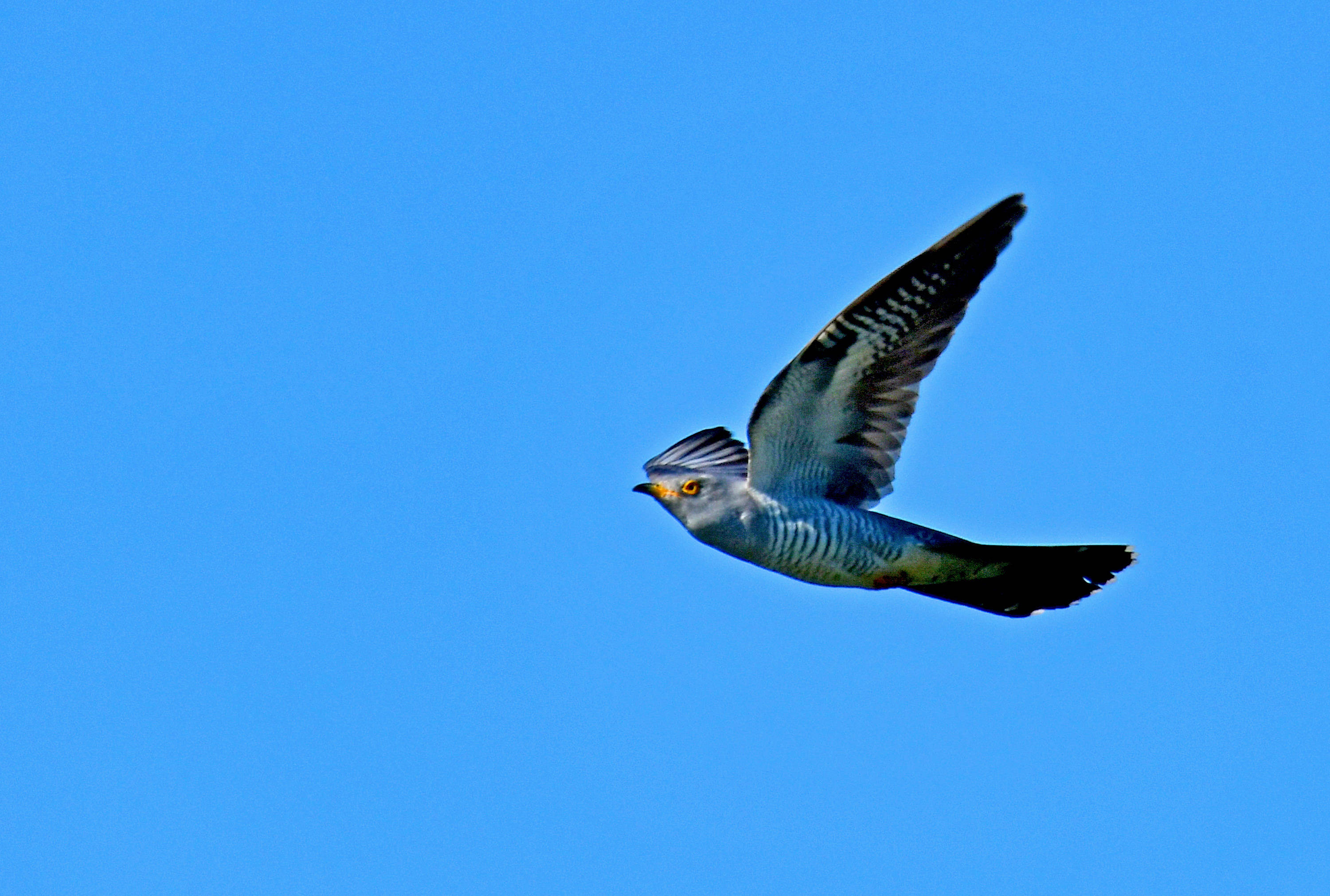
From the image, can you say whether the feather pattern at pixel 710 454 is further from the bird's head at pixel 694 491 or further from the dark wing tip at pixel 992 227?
the dark wing tip at pixel 992 227

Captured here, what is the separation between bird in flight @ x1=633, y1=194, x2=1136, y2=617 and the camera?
1069 cm

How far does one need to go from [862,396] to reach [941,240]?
1.12 m

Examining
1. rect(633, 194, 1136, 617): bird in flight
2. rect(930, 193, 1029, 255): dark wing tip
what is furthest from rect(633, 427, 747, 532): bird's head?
rect(930, 193, 1029, 255): dark wing tip

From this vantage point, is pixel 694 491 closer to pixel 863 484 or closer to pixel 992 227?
pixel 863 484

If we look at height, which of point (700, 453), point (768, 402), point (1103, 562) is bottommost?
point (1103, 562)

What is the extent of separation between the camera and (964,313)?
10734 millimetres

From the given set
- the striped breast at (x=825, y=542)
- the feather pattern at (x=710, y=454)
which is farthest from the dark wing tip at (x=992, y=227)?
the feather pattern at (x=710, y=454)

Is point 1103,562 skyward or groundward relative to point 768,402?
groundward

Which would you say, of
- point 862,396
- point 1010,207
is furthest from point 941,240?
point 862,396

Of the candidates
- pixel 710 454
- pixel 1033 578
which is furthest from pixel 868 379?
pixel 710 454

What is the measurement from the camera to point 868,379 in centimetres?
1097

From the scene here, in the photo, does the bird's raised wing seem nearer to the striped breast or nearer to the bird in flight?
the bird in flight

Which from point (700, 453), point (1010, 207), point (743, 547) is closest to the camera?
point (1010, 207)

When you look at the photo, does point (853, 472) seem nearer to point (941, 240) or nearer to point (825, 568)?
point (825, 568)
